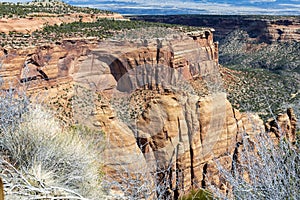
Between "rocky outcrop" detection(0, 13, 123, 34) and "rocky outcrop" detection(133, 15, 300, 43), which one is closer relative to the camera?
"rocky outcrop" detection(0, 13, 123, 34)

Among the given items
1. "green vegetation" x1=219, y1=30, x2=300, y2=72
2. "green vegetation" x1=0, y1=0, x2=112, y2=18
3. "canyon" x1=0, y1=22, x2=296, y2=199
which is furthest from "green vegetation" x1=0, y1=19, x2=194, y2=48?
"green vegetation" x1=219, y1=30, x2=300, y2=72

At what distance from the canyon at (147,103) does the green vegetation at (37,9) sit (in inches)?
229

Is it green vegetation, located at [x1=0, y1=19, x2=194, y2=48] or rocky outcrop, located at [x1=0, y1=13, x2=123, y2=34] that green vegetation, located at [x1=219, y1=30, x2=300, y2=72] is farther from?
rocky outcrop, located at [x1=0, y1=13, x2=123, y2=34]

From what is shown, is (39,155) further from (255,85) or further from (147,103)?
(255,85)

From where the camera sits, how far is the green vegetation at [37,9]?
2552 cm

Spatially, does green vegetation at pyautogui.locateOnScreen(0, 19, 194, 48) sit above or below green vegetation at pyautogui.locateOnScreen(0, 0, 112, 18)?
below

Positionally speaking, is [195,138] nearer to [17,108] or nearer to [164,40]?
[17,108]

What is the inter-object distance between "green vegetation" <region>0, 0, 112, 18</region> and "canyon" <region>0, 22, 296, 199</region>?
229 inches

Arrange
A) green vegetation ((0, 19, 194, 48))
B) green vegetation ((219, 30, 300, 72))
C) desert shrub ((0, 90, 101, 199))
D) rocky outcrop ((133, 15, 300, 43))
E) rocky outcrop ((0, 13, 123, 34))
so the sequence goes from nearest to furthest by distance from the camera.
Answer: desert shrub ((0, 90, 101, 199)) < green vegetation ((0, 19, 194, 48)) < rocky outcrop ((0, 13, 123, 34)) < green vegetation ((219, 30, 300, 72)) < rocky outcrop ((133, 15, 300, 43))

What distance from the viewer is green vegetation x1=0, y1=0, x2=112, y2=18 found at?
2552 centimetres

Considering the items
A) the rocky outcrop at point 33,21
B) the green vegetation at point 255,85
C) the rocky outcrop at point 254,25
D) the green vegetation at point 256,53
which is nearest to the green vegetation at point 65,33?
the rocky outcrop at point 33,21

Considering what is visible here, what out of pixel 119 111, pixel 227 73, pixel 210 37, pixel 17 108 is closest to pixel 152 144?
pixel 17 108

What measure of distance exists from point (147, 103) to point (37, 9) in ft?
62.9

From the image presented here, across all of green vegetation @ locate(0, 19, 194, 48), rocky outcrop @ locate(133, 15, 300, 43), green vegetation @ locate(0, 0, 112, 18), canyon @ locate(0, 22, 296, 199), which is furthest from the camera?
rocky outcrop @ locate(133, 15, 300, 43)
